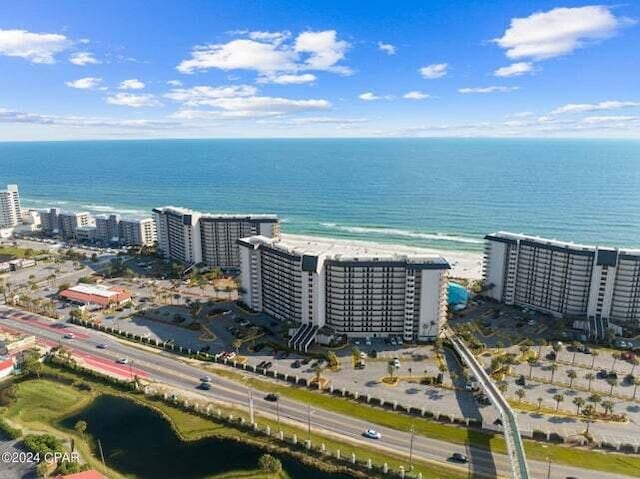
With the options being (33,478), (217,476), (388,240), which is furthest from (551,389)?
(388,240)

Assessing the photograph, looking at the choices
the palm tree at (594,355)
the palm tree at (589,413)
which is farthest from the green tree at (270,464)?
the palm tree at (594,355)

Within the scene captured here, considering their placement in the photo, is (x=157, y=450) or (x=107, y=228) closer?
(x=157, y=450)

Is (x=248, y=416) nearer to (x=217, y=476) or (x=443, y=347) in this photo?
(x=217, y=476)

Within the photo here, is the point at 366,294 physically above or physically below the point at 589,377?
above

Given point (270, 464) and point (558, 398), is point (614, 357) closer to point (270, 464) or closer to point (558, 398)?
point (558, 398)

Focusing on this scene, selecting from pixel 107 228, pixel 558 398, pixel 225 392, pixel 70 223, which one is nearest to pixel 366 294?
pixel 225 392
